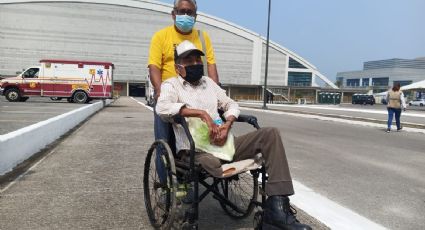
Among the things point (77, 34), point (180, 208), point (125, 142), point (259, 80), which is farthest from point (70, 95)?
point (259, 80)

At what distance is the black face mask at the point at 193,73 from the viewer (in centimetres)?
340

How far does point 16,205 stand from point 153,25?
312ft

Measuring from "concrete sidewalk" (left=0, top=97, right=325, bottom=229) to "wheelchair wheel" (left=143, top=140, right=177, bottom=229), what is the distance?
181 mm

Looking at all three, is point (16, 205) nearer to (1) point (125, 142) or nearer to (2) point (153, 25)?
(1) point (125, 142)

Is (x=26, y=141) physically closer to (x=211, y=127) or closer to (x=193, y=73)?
(x=193, y=73)

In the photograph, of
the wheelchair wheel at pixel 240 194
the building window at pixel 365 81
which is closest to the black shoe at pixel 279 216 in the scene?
the wheelchair wheel at pixel 240 194

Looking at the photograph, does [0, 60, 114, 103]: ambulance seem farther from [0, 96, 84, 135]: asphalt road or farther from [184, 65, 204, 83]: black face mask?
[184, 65, 204, 83]: black face mask

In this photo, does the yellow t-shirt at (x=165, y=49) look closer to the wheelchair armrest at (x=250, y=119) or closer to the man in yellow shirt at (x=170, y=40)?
the man in yellow shirt at (x=170, y=40)

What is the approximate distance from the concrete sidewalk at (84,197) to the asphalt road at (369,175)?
111 centimetres

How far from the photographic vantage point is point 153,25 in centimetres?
9581

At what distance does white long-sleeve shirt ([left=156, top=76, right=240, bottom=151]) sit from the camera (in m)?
3.22

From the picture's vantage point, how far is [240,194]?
4.42m

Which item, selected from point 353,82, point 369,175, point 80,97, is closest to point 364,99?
point 80,97

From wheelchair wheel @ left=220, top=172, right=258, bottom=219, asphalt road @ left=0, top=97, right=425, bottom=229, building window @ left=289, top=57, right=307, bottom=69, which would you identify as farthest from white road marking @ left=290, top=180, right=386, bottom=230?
building window @ left=289, top=57, right=307, bottom=69
